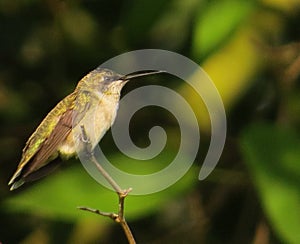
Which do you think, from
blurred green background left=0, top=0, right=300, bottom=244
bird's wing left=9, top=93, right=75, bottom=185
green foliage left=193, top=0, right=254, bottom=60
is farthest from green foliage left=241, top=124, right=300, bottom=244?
bird's wing left=9, top=93, right=75, bottom=185

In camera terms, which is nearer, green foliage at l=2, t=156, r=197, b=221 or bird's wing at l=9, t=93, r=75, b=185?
bird's wing at l=9, t=93, r=75, b=185

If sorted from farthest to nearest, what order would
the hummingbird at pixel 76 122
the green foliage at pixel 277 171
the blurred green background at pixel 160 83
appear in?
the blurred green background at pixel 160 83
the green foliage at pixel 277 171
the hummingbird at pixel 76 122

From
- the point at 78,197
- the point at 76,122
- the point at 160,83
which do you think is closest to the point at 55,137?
the point at 76,122

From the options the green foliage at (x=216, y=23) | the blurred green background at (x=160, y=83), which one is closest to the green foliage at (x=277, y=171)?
the blurred green background at (x=160, y=83)

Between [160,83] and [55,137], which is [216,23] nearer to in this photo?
[160,83]

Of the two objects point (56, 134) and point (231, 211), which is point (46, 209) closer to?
point (231, 211)

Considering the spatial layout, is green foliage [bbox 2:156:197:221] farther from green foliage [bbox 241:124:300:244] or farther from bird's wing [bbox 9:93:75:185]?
bird's wing [bbox 9:93:75:185]

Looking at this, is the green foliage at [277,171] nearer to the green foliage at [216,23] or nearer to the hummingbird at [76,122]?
the green foliage at [216,23]
